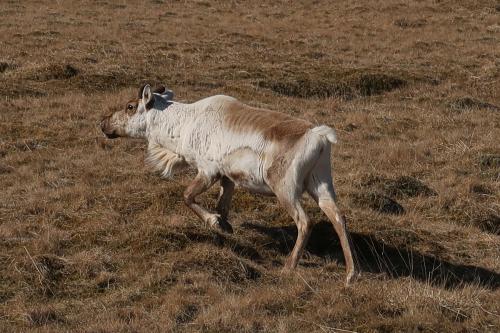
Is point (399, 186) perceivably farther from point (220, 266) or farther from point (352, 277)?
point (220, 266)

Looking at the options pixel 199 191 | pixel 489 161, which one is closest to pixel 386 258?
pixel 199 191

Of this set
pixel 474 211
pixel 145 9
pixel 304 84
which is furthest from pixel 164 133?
Answer: pixel 145 9

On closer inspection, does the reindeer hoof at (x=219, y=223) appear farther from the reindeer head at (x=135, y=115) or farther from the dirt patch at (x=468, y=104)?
the dirt patch at (x=468, y=104)

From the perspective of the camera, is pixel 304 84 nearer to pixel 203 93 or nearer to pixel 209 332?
pixel 203 93

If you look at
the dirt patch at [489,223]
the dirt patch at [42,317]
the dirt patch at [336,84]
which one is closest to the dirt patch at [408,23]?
the dirt patch at [336,84]

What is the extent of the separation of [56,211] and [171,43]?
47.3ft

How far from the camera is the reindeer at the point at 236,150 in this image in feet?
29.9

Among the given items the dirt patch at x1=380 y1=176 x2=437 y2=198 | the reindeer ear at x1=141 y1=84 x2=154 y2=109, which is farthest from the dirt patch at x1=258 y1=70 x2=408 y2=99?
the reindeer ear at x1=141 y1=84 x2=154 y2=109

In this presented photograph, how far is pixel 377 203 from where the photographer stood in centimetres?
1184

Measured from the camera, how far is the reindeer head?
10.9 metres

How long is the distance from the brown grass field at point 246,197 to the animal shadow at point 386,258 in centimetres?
3

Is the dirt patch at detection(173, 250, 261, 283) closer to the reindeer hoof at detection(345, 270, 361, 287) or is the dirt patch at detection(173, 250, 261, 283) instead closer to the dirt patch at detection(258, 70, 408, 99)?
the reindeer hoof at detection(345, 270, 361, 287)

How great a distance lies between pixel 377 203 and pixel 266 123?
303 cm

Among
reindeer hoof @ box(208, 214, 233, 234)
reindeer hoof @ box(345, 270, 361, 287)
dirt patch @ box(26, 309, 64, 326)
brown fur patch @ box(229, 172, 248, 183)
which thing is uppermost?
brown fur patch @ box(229, 172, 248, 183)
